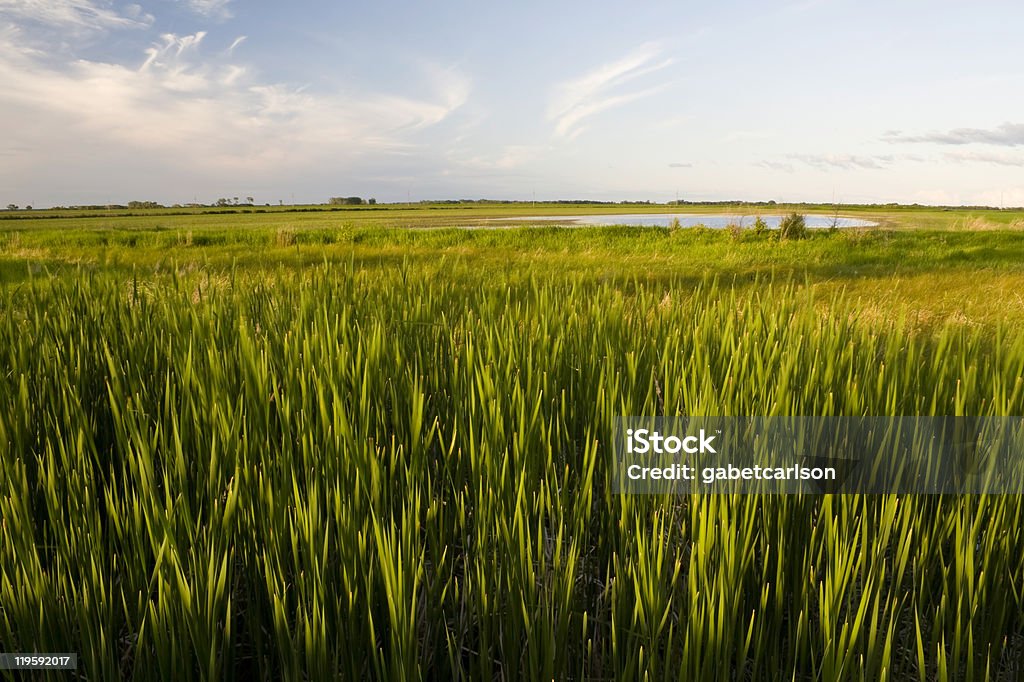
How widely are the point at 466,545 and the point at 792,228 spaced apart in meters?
10.9

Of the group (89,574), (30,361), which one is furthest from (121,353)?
(89,574)

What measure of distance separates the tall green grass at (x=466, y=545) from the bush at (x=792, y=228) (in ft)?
30.9

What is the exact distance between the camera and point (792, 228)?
10.6 meters

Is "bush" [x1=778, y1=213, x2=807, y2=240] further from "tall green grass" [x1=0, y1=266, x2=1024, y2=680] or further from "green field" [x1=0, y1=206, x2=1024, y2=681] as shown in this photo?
"tall green grass" [x1=0, y1=266, x2=1024, y2=680]

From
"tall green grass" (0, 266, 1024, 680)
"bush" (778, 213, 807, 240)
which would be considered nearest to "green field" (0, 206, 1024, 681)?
"tall green grass" (0, 266, 1024, 680)

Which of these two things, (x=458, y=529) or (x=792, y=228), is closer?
(x=458, y=529)

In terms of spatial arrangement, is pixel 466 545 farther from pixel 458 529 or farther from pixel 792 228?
pixel 792 228

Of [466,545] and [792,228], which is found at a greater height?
[792,228]

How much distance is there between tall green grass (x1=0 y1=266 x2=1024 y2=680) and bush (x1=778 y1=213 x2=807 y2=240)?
943 centimetres

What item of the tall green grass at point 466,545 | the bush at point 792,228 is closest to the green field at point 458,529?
the tall green grass at point 466,545

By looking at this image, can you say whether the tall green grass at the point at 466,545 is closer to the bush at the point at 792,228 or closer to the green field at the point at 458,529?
the green field at the point at 458,529

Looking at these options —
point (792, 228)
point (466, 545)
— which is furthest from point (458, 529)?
point (792, 228)

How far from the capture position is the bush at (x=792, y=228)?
1052 centimetres

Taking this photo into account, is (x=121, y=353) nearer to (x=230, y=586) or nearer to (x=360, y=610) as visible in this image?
(x=230, y=586)
